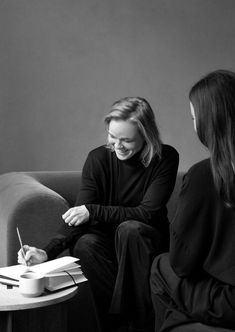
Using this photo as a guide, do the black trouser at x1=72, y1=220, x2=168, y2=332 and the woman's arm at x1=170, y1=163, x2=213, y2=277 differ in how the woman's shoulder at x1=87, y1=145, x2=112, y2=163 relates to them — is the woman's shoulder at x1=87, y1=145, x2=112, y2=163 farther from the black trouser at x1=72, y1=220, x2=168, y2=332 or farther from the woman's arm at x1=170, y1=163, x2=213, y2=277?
the woman's arm at x1=170, y1=163, x2=213, y2=277

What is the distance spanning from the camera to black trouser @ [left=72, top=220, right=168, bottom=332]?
7.34ft

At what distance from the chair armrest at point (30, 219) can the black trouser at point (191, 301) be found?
77 centimetres

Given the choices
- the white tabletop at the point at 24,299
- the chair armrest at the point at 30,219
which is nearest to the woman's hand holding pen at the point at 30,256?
the white tabletop at the point at 24,299

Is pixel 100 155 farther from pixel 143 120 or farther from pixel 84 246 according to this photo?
pixel 84 246

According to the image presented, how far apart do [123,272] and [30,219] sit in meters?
0.47

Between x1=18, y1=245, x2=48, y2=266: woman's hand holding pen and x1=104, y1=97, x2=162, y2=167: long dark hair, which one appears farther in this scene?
x1=104, y1=97, x2=162, y2=167: long dark hair

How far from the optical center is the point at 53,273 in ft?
6.28

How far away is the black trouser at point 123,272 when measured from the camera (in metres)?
2.24

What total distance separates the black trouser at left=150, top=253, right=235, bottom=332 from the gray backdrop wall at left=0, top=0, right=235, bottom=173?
1.83 meters

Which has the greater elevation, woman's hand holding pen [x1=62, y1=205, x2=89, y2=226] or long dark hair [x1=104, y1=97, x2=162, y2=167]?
long dark hair [x1=104, y1=97, x2=162, y2=167]

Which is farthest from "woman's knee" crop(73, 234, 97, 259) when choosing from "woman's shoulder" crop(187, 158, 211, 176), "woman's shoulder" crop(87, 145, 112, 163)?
"woman's shoulder" crop(187, 158, 211, 176)

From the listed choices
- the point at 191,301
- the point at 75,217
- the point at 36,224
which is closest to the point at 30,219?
the point at 36,224

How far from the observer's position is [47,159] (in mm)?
3510

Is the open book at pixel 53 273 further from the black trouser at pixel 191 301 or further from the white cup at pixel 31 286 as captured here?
the black trouser at pixel 191 301
